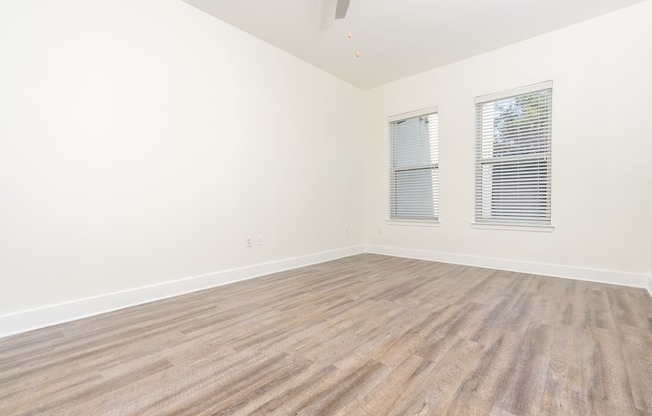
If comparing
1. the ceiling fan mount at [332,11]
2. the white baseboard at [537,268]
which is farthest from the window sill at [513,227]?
the ceiling fan mount at [332,11]

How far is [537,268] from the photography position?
3664mm

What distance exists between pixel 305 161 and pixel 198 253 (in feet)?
6.40

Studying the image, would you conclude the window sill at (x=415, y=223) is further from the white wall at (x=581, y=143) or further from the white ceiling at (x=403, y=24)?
the white ceiling at (x=403, y=24)

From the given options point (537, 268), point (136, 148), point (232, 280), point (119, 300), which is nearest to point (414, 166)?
point (537, 268)

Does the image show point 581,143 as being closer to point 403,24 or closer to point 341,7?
point 403,24

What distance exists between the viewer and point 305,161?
4.31 m

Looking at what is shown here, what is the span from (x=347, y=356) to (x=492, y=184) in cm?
336

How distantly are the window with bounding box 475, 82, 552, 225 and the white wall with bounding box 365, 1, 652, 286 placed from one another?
11cm

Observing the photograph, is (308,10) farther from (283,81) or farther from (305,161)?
(305,161)

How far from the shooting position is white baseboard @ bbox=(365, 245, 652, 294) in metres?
3.14

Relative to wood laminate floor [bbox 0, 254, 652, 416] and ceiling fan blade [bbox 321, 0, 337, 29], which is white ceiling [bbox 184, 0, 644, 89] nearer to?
ceiling fan blade [bbox 321, 0, 337, 29]

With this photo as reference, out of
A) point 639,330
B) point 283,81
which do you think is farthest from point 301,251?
point 639,330

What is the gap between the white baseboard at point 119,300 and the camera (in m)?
2.15

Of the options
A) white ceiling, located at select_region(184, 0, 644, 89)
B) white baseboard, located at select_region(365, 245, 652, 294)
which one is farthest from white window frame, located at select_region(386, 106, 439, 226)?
white ceiling, located at select_region(184, 0, 644, 89)
